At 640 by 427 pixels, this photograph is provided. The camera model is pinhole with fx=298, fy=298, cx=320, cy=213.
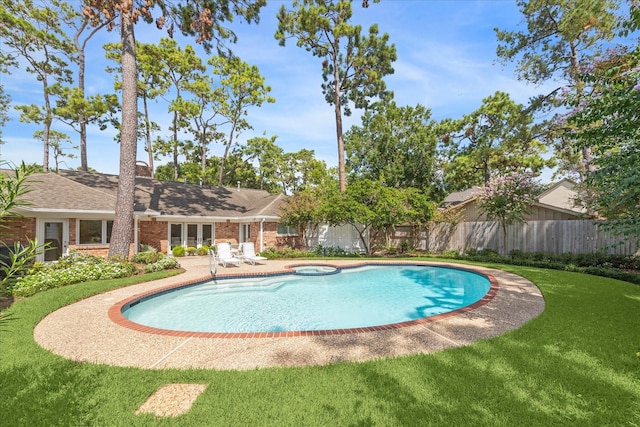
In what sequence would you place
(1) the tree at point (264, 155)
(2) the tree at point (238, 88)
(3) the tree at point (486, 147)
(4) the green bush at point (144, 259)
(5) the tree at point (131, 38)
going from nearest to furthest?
(5) the tree at point (131, 38) < (4) the green bush at point (144, 259) < (3) the tree at point (486, 147) < (2) the tree at point (238, 88) < (1) the tree at point (264, 155)

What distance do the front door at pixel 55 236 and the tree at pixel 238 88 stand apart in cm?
1811

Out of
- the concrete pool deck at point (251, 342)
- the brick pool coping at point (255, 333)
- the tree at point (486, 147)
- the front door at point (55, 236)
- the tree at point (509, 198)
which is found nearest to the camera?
the concrete pool deck at point (251, 342)

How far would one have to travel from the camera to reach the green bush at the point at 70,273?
8.77m

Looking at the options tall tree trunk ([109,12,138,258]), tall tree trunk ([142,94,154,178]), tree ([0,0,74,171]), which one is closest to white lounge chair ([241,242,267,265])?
tall tree trunk ([109,12,138,258])

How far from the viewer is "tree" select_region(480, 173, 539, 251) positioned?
51.1 feet

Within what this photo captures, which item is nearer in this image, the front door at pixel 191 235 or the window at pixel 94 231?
the window at pixel 94 231

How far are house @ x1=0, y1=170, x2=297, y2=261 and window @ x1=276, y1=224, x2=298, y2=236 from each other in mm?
72

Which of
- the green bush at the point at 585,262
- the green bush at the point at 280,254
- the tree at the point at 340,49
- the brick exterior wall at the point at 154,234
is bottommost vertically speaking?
the green bush at the point at 280,254

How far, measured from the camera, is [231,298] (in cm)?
969

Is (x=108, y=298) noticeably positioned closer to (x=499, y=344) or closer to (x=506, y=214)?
(x=499, y=344)

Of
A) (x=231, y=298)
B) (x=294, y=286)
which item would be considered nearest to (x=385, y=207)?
(x=294, y=286)

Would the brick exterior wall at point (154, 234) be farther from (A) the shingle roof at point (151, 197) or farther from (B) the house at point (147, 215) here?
(A) the shingle roof at point (151, 197)

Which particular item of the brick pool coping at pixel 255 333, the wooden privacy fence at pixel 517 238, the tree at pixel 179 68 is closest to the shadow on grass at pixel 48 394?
the brick pool coping at pixel 255 333

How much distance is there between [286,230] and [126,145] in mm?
11198
